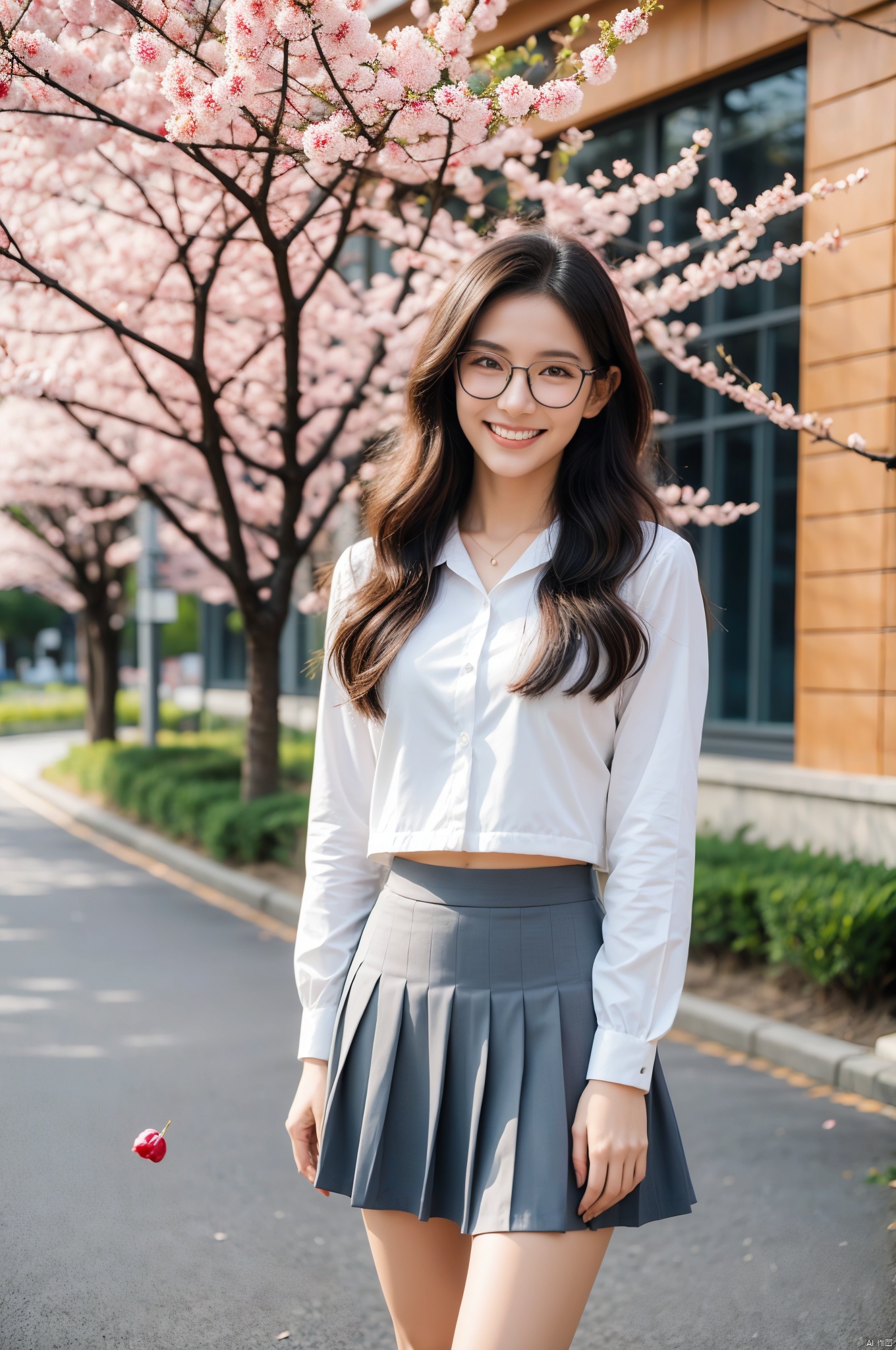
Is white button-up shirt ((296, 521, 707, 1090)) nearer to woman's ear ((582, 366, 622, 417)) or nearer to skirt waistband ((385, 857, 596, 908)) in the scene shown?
skirt waistband ((385, 857, 596, 908))

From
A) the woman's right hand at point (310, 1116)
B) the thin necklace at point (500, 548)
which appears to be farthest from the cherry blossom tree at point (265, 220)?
the woman's right hand at point (310, 1116)

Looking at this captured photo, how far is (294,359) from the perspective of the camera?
6.46 m

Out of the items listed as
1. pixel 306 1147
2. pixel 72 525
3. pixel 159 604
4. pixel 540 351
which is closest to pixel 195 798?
pixel 159 604

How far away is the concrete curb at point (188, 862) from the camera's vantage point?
27.7ft

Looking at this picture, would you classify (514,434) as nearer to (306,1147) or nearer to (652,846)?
(652,846)

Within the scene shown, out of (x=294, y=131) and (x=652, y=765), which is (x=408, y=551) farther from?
(x=294, y=131)

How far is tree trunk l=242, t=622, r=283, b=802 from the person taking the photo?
8906 mm

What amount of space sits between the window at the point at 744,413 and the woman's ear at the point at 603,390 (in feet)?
21.7

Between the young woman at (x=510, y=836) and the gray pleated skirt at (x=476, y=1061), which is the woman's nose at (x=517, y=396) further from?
the gray pleated skirt at (x=476, y=1061)

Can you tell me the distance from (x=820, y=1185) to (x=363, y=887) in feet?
8.97

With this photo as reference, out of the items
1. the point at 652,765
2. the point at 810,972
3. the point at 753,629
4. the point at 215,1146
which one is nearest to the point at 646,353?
the point at 753,629

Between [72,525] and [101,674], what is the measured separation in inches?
82.1

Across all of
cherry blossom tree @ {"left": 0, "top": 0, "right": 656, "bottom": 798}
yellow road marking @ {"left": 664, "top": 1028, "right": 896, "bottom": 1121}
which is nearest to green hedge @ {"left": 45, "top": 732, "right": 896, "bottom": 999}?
yellow road marking @ {"left": 664, "top": 1028, "right": 896, "bottom": 1121}

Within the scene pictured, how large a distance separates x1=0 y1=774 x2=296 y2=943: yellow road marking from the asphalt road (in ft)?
6.42
